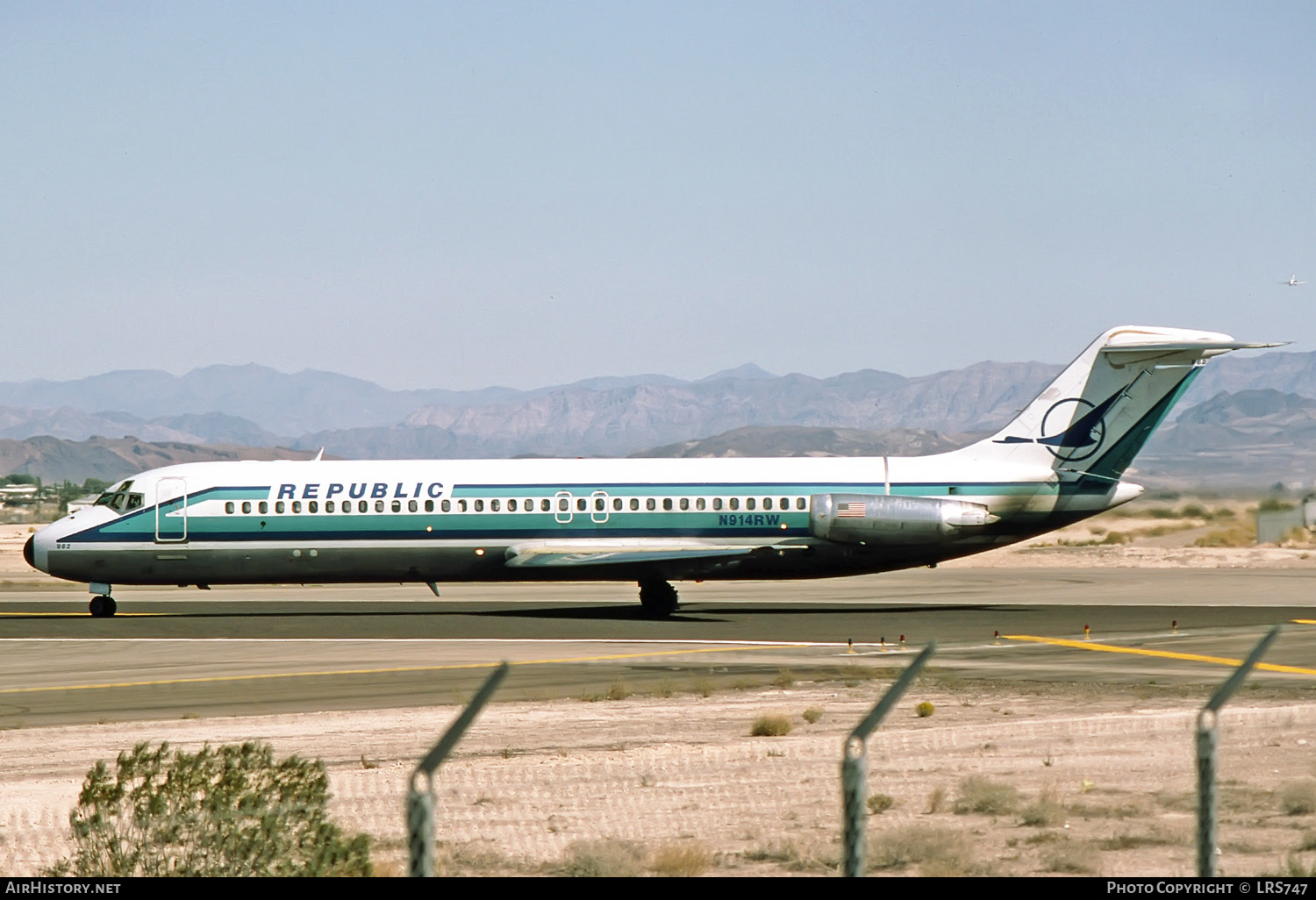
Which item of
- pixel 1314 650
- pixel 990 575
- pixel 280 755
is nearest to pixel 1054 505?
pixel 1314 650

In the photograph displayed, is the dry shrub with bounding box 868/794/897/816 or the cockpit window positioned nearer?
the dry shrub with bounding box 868/794/897/816

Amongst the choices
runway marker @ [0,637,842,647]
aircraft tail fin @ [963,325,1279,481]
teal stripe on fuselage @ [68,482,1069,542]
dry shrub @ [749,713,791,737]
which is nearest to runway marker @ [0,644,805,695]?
runway marker @ [0,637,842,647]

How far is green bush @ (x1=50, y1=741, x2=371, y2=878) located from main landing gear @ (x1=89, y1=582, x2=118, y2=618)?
28302mm

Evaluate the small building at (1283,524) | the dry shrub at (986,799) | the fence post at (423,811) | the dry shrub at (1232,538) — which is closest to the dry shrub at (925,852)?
the dry shrub at (986,799)

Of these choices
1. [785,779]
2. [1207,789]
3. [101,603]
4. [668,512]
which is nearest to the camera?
[1207,789]

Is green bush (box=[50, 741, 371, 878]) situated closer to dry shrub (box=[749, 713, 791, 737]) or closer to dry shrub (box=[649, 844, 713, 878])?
dry shrub (box=[649, 844, 713, 878])

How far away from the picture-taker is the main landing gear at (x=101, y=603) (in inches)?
1473

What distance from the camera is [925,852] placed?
10992 millimetres

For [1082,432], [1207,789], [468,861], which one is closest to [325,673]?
[468,861]

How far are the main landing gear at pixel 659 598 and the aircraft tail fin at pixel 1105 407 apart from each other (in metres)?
8.69

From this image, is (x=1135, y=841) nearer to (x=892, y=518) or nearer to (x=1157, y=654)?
(x=1157, y=654)

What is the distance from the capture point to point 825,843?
11641 mm

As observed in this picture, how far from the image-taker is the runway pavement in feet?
74.5

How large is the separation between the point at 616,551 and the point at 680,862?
25.1 m
